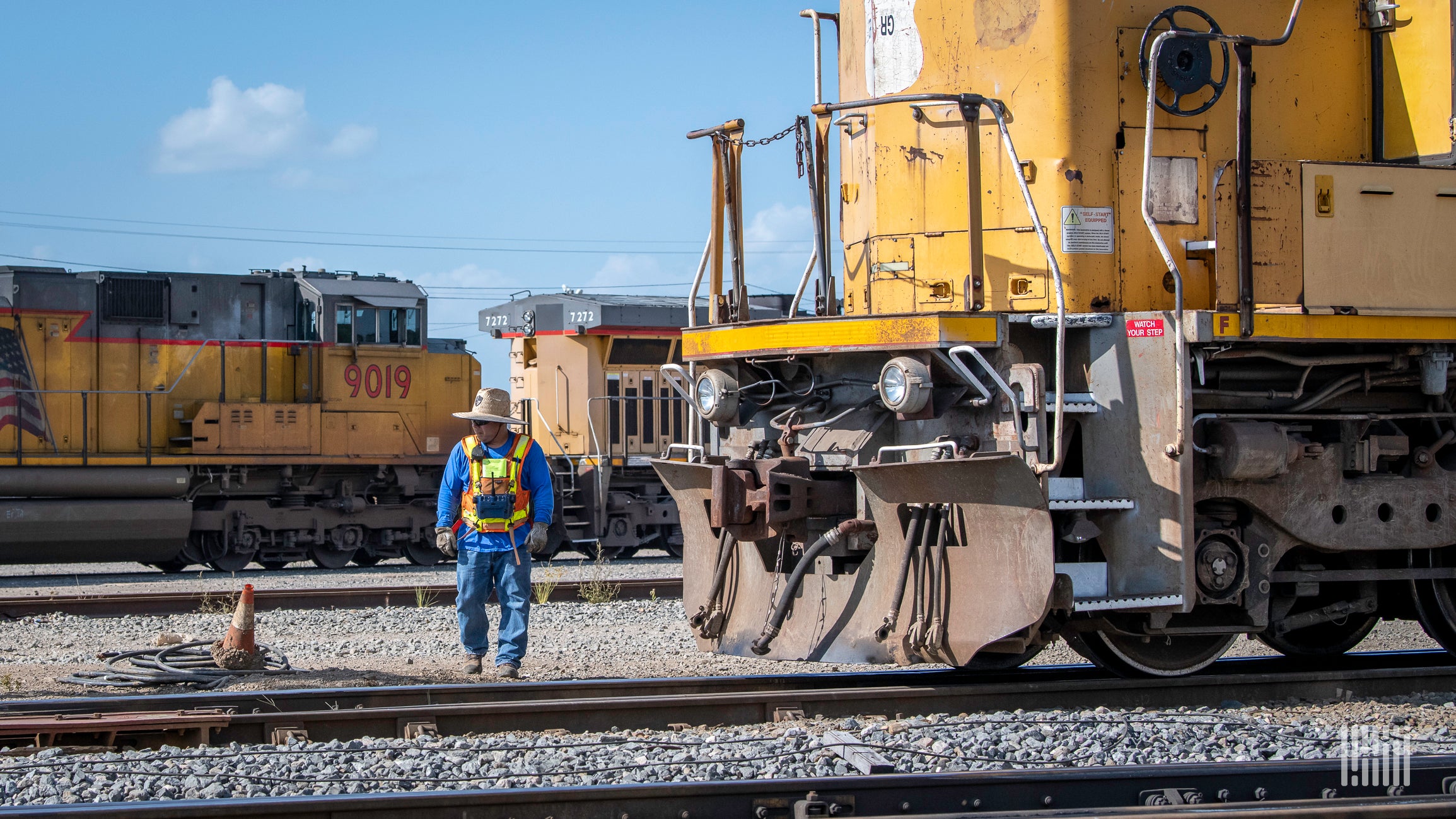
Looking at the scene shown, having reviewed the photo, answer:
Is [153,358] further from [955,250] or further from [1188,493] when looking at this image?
[1188,493]

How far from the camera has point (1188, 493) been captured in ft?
17.6

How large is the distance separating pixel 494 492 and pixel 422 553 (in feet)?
30.3

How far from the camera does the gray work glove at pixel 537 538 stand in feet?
22.4

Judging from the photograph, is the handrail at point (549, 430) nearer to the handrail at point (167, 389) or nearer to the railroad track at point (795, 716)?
the handrail at point (167, 389)

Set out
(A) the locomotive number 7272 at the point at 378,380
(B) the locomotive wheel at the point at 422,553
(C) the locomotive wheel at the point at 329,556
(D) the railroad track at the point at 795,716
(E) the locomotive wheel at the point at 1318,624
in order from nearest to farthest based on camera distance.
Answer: (D) the railroad track at the point at 795,716, (E) the locomotive wheel at the point at 1318,624, (C) the locomotive wheel at the point at 329,556, (A) the locomotive number 7272 at the point at 378,380, (B) the locomotive wheel at the point at 422,553

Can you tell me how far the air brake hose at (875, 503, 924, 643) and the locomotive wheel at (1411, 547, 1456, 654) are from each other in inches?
104

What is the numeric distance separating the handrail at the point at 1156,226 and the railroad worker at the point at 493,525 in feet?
9.86

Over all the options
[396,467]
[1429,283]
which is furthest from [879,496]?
[396,467]

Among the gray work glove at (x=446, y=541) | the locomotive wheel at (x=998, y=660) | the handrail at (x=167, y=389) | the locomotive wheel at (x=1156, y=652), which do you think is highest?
the handrail at (x=167, y=389)

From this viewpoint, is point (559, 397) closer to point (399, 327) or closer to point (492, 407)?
point (399, 327)

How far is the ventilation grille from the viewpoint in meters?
14.5

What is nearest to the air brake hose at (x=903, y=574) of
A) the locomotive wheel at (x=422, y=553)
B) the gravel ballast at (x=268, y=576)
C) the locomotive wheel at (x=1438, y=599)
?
the locomotive wheel at (x=1438, y=599)

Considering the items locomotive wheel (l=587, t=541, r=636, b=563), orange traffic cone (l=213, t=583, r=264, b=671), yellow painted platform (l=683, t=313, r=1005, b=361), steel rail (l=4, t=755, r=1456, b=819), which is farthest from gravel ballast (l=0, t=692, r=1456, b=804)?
locomotive wheel (l=587, t=541, r=636, b=563)

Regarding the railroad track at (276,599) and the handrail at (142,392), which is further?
the handrail at (142,392)
